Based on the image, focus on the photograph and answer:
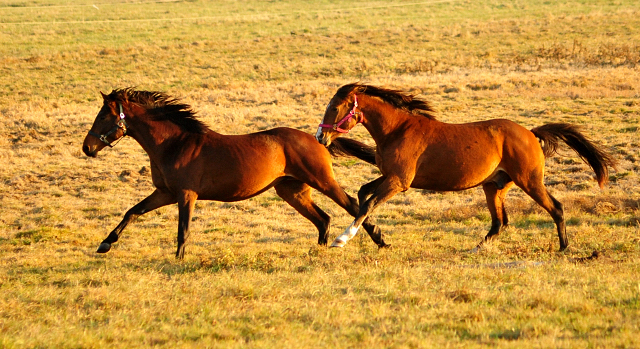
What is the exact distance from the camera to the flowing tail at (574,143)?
31.7 ft

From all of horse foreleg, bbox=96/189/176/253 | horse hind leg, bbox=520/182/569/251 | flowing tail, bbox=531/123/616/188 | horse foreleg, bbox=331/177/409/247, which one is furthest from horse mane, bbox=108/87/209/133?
flowing tail, bbox=531/123/616/188

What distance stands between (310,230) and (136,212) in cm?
320

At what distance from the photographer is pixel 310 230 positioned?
11594mm

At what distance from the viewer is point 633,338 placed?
4.90 meters

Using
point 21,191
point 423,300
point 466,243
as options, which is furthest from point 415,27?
point 423,300

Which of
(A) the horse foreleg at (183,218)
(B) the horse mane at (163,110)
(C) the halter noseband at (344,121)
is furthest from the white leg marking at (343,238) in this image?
(B) the horse mane at (163,110)

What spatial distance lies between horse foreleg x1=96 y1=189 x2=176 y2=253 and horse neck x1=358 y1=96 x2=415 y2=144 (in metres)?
2.68

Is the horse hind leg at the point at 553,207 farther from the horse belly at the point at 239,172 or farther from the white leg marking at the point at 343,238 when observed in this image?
the horse belly at the point at 239,172

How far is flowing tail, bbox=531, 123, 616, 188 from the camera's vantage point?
31.7 feet

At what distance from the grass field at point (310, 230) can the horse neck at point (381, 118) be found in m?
1.50

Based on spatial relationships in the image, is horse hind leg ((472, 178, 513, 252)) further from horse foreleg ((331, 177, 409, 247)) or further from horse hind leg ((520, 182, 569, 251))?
horse foreleg ((331, 177, 409, 247))

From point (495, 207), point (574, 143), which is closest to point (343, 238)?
point (495, 207)

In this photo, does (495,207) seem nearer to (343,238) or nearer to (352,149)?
(352,149)

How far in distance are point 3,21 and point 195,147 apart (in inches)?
1846
